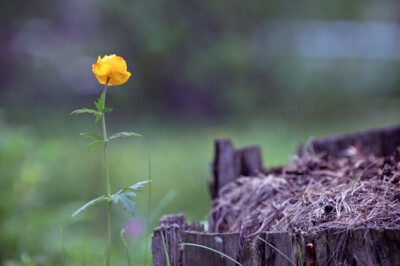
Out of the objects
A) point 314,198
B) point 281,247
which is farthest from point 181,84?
point 281,247

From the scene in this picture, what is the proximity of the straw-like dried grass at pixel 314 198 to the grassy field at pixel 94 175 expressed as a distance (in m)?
0.30

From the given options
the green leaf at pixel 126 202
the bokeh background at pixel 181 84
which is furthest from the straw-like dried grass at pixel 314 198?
the bokeh background at pixel 181 84

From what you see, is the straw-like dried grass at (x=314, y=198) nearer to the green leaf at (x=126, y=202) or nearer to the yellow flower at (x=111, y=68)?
the green leaf at (x=126, y=202)

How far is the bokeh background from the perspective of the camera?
5121 mm

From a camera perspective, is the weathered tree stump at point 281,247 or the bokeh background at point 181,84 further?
the bokeh background at point 181,84

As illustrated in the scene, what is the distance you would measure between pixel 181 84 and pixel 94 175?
3791mm

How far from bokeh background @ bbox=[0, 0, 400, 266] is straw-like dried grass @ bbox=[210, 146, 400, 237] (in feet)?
6.20

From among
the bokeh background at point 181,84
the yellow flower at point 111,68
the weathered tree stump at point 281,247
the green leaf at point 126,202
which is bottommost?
the weathered tree stump at point 281,247

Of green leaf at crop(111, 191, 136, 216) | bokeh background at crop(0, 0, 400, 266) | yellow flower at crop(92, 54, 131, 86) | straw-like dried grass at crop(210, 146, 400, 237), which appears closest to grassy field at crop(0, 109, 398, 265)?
bokeh background at crop(0, 0, 400, 266)

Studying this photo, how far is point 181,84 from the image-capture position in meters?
7.91

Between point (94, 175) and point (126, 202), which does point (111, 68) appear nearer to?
point (126, 202)

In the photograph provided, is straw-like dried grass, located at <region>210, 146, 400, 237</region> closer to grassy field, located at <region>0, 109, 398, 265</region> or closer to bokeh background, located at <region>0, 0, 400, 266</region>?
grassy field, located at <region>0, 109, 398, 265</region>

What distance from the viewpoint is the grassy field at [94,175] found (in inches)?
114

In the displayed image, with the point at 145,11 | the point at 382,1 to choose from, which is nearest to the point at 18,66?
the point at 145,11
